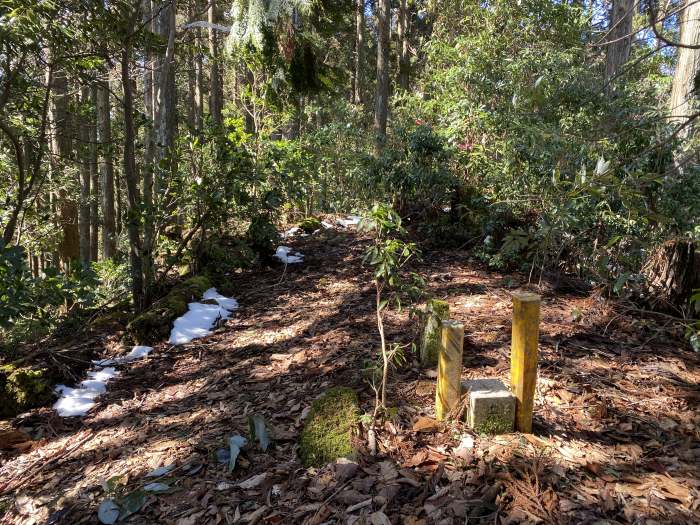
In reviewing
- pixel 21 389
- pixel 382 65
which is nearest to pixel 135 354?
pixel 21 389

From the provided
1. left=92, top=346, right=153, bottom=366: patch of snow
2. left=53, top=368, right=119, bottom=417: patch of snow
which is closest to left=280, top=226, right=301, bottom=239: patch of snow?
left=92, top=346, right=153, bottom=366: patch of snow

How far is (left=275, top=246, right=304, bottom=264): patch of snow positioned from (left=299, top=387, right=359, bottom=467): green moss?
433 centimetres

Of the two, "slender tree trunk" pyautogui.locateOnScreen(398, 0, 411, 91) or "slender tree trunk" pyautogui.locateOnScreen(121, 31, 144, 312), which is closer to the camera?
"slender tree trunk" pyautogui.locateOnScreen(121, 31, 144, 312)

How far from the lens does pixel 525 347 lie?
8.07 feet

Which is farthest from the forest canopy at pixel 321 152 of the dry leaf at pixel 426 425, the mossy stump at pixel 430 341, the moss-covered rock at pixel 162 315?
the dry leaf at pixel 426 425

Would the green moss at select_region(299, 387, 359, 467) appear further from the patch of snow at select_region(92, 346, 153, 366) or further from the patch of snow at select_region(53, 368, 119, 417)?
the patch of snow at select_region(92, 346, 153, 366)

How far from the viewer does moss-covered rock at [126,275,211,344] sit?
195 inches

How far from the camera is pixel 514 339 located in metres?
2.52

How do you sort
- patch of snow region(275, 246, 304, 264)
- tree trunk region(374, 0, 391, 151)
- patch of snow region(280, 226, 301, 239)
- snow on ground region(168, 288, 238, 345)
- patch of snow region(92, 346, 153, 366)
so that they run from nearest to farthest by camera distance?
patch of snow region(92, 346, 153, 366) → snow on ground region(168, 288, 238, 345) → patch of snow region(275, 246, 304, 264) → patch of snow region(280, 226, 301, 239) → tree trunk region(374, 0, 391, 151)

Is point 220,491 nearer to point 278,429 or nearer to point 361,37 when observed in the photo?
point 278,429

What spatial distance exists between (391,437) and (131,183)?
14.2ft

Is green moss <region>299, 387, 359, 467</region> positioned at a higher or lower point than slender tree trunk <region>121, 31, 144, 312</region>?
lower

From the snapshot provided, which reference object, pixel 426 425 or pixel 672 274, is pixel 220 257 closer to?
pixel 426 425

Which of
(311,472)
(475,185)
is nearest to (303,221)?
(475,185)
